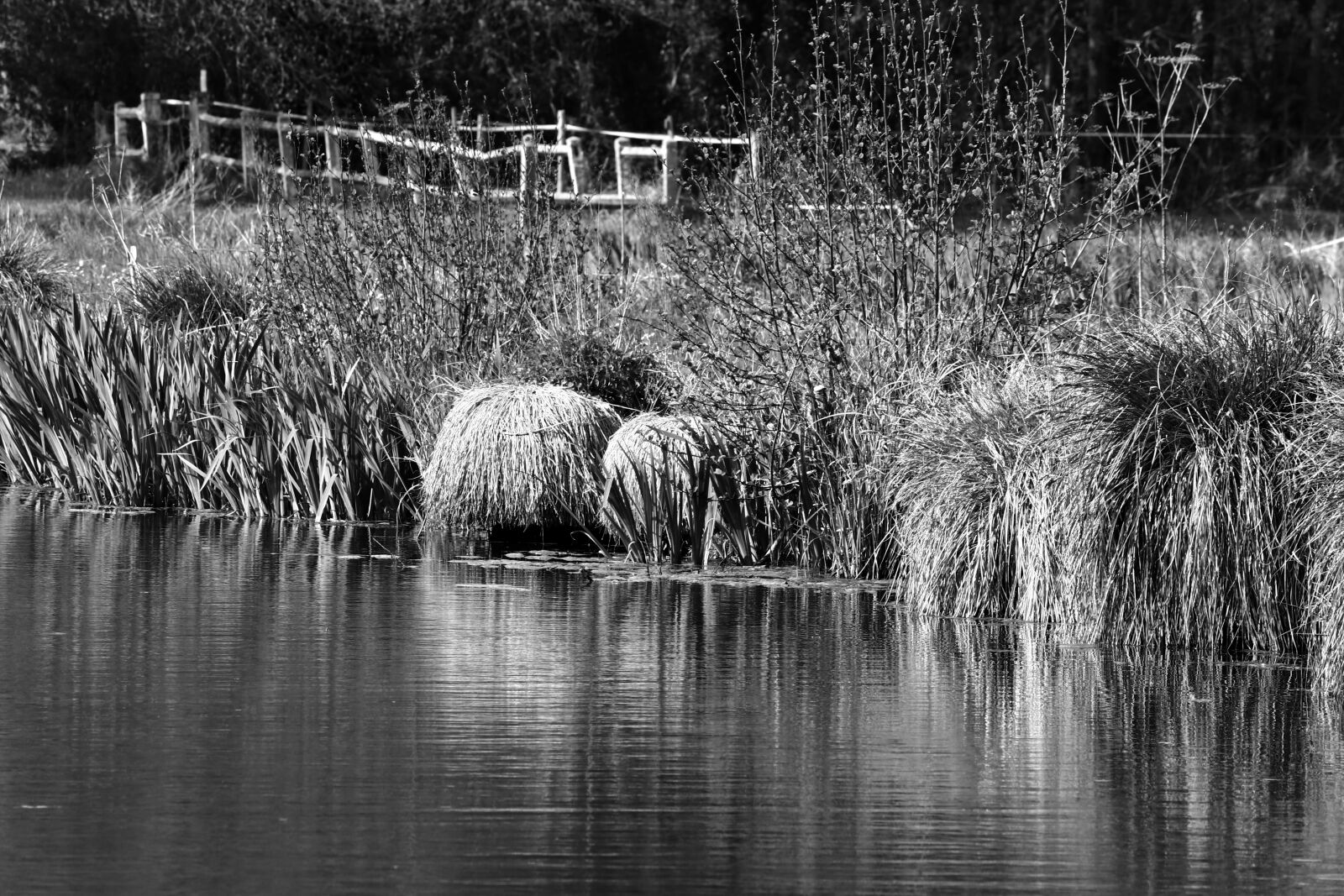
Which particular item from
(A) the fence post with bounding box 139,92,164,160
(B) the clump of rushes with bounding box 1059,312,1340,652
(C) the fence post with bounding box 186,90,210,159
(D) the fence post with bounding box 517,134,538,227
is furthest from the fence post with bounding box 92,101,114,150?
(B) the clump of rushes with bounding box 1059,312,1340,652

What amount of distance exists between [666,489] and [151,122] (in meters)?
22.2

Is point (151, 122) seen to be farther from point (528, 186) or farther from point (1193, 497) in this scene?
point (1193, 497)

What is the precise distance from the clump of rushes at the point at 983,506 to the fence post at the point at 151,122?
897 inches

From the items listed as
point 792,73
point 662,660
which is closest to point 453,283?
point 662,660

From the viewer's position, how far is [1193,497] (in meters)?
7.80

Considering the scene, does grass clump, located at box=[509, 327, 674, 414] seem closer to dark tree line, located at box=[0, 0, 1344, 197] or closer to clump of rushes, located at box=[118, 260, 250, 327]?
clump of rushes, located at box=[118, 260, 250, 327]

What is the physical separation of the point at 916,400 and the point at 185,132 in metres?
23.9

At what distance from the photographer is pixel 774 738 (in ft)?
20.6

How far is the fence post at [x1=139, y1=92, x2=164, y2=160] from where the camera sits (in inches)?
1173

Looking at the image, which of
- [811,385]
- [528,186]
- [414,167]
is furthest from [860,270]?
[414,167]

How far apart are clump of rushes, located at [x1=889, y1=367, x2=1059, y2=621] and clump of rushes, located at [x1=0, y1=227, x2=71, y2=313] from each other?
775cm

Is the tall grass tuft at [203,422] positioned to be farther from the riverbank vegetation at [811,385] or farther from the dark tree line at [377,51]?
the dark tree line at [377,51]

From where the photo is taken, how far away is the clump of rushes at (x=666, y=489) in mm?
9656

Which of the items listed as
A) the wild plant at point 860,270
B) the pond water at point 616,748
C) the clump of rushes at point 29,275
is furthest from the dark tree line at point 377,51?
the pond water at point 616,748
